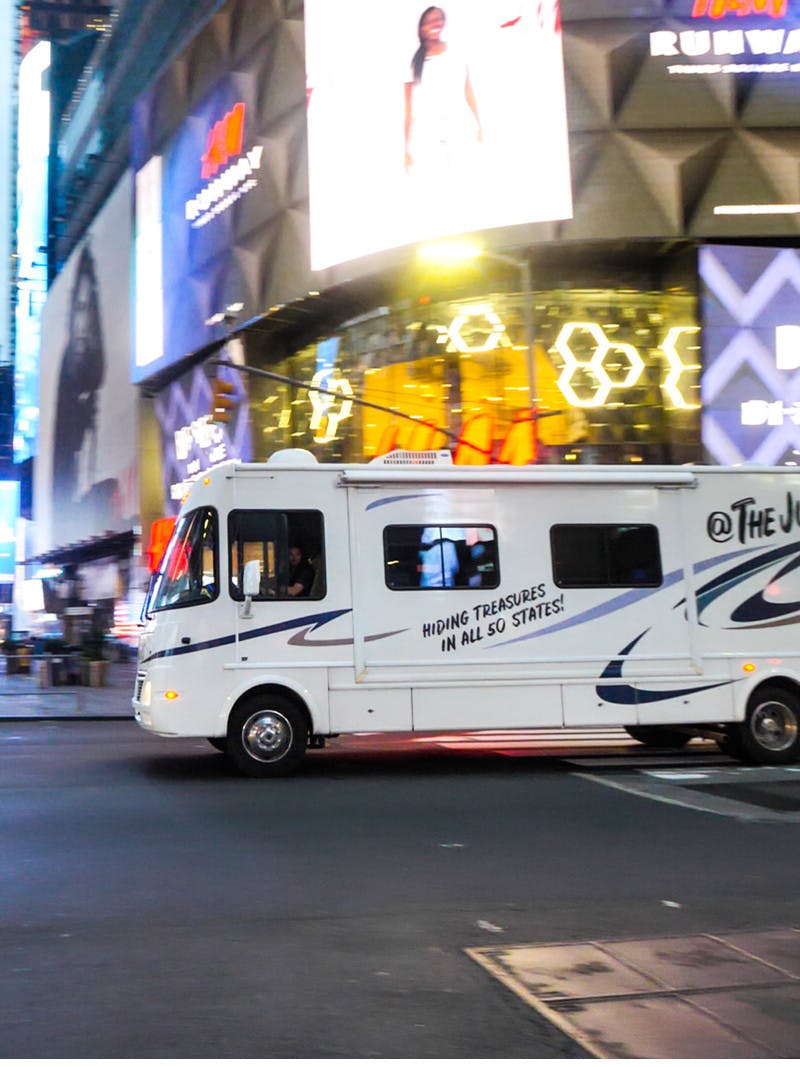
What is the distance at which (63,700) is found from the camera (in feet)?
79.5

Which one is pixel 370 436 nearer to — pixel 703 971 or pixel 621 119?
pixel 621 119

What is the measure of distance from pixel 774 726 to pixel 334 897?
792 centimetres

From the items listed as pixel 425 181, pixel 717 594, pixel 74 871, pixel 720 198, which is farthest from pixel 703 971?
pixel 425 181

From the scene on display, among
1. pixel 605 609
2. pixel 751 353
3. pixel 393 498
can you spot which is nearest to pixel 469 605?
pixel 393 498

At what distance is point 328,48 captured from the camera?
115ft

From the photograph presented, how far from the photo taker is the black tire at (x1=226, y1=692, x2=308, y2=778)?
11609 millimetres

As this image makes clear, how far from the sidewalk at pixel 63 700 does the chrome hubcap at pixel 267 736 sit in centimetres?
935

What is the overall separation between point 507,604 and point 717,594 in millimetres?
2455

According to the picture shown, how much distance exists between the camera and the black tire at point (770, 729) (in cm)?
1291

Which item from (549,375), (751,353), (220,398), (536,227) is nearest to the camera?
(220,398)

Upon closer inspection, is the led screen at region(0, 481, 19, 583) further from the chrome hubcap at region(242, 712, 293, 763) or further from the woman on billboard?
the chrome hubcap at region(242, 712, 293, 763)

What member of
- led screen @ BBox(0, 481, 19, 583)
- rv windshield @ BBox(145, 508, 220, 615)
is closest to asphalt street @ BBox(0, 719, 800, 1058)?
rv windshield @ BBox(145, 508, 220, 615)

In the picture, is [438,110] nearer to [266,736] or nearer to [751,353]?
[751,353]

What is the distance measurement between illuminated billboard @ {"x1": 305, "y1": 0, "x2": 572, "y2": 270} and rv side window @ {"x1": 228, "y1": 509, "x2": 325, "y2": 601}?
20673 millimetres
